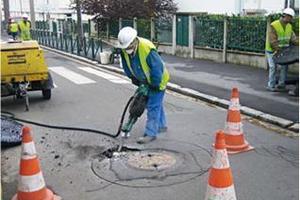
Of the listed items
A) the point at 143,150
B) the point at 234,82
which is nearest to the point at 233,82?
the point at 234,82

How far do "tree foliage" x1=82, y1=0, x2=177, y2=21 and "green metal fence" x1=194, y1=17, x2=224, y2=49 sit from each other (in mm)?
7168

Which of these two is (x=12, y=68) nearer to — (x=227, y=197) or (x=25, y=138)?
(x=25, y=138)

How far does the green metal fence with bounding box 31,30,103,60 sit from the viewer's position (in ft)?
55.8

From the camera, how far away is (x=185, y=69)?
13438 mm

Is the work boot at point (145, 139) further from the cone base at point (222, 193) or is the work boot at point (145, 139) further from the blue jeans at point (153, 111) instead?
the cone base at point (222, 193)

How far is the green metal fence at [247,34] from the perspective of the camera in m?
12.9

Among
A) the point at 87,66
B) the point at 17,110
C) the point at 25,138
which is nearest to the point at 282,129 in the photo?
the point at 25,138

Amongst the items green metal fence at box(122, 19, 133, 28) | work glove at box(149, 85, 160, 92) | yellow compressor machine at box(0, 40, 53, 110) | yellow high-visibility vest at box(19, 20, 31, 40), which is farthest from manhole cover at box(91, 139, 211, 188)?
green metal fence at box(122, 19, 133, 28)

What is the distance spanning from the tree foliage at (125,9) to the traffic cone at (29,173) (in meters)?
19.0

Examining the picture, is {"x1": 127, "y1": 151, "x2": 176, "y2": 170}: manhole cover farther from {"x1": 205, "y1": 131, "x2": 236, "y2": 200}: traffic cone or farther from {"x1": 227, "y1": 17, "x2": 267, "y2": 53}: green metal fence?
{"x1": 227, "y1": 17, "x2": 267, "y2": 53}: green metal fence

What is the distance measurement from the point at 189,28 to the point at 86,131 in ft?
32.8

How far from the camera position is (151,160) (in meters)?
5.50

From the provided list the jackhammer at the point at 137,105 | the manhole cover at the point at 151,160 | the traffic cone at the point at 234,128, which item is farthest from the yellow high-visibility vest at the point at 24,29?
the traffic cone at the point at 234,128

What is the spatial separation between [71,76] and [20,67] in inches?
169
